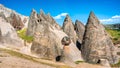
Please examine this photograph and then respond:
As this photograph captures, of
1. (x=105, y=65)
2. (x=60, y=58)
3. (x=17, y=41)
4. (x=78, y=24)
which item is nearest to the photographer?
(x=60, y=58)

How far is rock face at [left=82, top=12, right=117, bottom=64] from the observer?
5000 cm

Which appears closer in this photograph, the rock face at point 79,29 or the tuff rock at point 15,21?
the rock face at point 79,29

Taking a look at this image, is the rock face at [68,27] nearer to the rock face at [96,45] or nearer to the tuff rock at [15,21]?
the rock face at [96,45]

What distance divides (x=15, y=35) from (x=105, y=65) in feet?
64.4

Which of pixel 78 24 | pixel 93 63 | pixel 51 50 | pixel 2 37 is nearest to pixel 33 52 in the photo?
pixel 51 50

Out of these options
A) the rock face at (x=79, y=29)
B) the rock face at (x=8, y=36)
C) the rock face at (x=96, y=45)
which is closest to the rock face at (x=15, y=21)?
the rock face at (x=79, y=29)

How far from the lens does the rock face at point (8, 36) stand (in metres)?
52.6

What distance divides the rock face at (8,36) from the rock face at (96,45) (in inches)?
538

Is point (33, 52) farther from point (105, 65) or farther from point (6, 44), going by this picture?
point (105, 65)

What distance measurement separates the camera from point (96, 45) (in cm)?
5012

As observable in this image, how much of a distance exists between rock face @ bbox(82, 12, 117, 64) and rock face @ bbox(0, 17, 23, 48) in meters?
13.7

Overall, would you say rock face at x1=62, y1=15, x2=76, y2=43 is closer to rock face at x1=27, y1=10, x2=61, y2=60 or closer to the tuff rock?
rock face at x1=27, y1=10, x2=61, y2=60

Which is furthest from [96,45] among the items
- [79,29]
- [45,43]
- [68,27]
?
[79,29]

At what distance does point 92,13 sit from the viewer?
51750 millimetres
